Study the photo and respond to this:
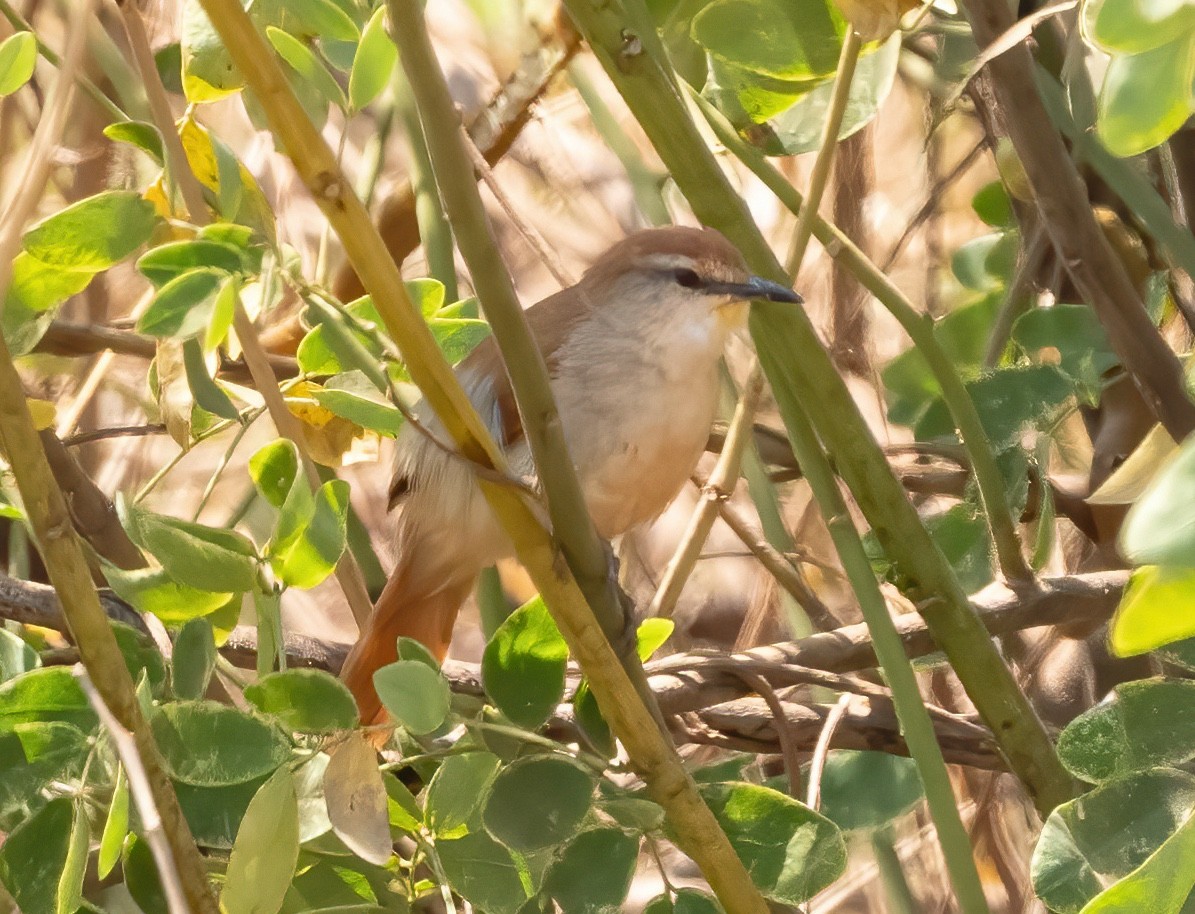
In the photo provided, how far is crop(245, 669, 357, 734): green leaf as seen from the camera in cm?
91

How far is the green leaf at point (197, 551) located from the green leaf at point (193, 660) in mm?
32

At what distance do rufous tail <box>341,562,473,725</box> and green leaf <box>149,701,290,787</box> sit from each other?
48 cm

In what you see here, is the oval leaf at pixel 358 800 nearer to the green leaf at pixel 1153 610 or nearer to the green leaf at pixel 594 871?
the green leaf at pixel 594 871

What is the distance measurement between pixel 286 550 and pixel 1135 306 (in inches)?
29.1

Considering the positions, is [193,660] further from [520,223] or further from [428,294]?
[520,223]

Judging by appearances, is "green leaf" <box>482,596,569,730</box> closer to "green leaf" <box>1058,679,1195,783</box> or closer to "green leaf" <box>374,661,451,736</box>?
"green leaf" <box>374,661,451,736</box>

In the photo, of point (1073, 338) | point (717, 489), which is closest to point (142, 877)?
point (717, 489)

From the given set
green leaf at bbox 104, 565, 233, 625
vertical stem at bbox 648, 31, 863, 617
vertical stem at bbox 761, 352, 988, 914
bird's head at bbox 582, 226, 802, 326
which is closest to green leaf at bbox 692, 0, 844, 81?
vertical stem at bbox 648, 31, 863, 617

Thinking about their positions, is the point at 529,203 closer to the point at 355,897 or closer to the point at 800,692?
the point at 800,692

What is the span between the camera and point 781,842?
0.97m

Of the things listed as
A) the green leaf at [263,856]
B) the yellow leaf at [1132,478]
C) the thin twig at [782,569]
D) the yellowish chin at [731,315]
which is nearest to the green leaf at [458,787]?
the green leaf at [263,856]

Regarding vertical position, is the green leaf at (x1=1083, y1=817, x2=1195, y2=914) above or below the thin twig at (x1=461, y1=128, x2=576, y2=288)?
below

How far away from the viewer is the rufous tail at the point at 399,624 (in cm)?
142

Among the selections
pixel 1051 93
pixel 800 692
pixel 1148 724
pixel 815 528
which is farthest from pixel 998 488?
pixel 815 528
